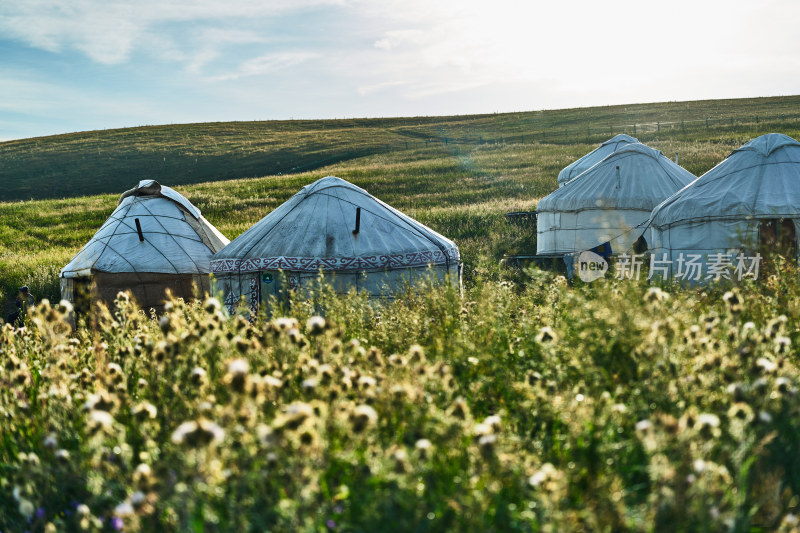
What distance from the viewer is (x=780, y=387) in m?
2.41

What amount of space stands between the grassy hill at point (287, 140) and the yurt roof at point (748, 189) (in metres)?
30.5

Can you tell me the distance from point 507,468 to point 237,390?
88 centimetres

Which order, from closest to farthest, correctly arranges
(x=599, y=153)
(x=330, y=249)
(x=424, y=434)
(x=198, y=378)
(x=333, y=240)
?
(x=424, y=434), (x=198, y=378), (x=330, y=249), (x=333, y=240), (x=599, y=153)

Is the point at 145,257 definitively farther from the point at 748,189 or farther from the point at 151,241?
the point at 748,189

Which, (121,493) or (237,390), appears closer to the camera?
(237,390)

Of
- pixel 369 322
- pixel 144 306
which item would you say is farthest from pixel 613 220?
pixel 369 322

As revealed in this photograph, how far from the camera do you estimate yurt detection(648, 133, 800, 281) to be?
36.1 feet

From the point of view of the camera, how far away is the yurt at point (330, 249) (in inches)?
389

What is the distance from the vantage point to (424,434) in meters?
2.39

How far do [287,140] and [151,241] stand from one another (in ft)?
151

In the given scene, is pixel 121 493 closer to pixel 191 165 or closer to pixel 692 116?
pixel 191 165

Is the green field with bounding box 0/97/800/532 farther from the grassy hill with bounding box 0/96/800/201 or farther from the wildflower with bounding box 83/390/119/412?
the grassy hill with bounding box 0/96/800/201

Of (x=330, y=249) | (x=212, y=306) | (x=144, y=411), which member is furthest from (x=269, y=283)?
(x=144, y=411)

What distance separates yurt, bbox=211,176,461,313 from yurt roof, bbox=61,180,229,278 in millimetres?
1629
